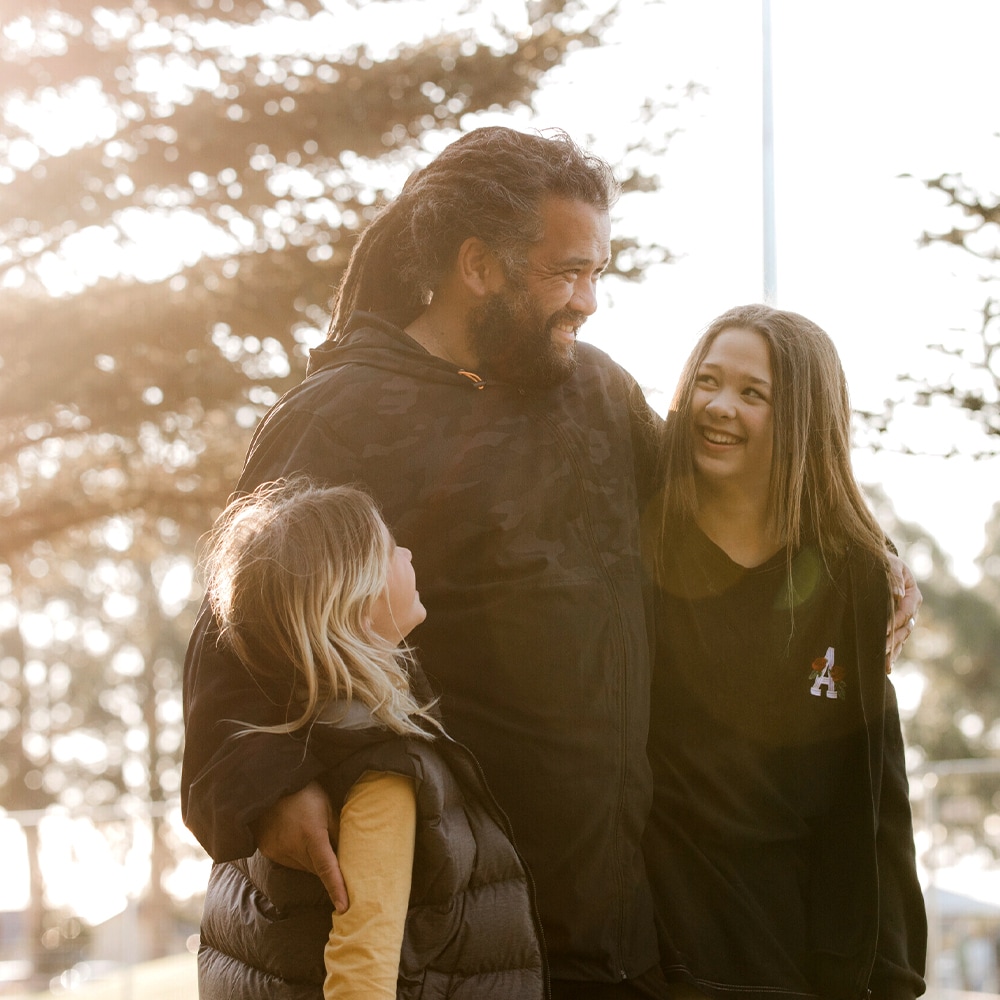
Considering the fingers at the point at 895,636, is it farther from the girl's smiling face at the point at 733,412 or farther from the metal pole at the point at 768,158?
the metal pole at the point at 768,158

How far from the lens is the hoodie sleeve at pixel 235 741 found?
6.43 ft

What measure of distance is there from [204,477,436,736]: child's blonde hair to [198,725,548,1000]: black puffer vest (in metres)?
0.08

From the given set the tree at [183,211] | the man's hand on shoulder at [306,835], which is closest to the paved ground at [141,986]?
the tree at [183,211]

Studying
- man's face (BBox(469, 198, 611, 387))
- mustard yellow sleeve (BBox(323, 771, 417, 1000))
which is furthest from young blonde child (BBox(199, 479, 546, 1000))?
man's face (BBox(469, 198, 611, 387))

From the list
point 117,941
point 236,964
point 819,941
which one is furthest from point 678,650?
point 117,941

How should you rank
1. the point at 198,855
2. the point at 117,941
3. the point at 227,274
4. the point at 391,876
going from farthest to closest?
1. the point at 198,855
2. the point at 227,274
3. the point at 117,941
4. the point at 391,876

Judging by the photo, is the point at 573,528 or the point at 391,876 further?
→ the point at 573,528

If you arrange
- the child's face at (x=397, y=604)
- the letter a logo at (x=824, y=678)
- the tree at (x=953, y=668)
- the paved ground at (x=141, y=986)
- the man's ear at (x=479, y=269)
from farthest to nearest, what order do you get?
the tree at (x=953, y=668) < the paved ground at (x=141, y=986) < the man's ear at (x=479, y=269) < the letter a logo at (x=824, y=678) < the child's face at (x=397, y=604)

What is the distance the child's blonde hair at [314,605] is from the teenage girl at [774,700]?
694mm

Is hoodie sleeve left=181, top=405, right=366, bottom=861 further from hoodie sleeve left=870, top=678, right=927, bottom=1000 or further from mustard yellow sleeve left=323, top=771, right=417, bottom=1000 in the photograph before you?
hoodie sleeve left=870, top=678, right=927, bottom=1000

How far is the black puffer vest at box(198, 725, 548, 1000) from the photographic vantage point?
198 centimetres

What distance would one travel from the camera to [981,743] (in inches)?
1363

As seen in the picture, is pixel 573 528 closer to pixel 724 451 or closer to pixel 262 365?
pixel 724 451

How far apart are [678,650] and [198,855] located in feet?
26.7
